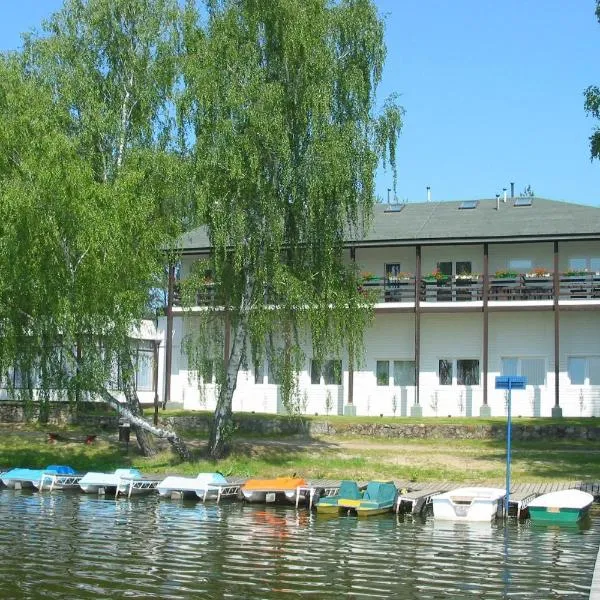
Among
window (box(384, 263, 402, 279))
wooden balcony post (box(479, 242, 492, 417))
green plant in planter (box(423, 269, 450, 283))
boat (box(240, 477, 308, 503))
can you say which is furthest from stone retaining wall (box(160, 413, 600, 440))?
boat (box(240, 477, 308, 503))

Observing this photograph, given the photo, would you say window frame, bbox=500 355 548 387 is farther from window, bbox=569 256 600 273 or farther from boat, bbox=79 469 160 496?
boat, bbox=79 469 160 496

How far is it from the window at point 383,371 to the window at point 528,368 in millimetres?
4586

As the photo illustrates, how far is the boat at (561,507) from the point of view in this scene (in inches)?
830

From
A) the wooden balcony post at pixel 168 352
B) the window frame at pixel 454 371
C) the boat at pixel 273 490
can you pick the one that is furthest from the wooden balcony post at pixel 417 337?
the boat at pixel 273 490

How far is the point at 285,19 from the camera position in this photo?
2758 centimetres

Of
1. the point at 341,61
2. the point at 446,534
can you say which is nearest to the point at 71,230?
the point at 341,61

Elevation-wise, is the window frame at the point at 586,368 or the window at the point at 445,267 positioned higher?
the window at the point at 445,267

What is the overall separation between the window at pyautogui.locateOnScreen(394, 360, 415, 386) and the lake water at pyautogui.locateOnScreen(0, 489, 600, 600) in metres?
18.2

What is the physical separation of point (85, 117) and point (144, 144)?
200 cm

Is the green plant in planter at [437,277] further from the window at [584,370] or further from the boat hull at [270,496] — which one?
the boat hull at [270,496]

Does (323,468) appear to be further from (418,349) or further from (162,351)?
(162,351)

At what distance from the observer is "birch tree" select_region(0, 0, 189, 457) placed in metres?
25.2

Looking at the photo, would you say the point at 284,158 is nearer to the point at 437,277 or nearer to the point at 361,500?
the point at 361,500

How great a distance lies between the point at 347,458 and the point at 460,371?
1159 centimetres
